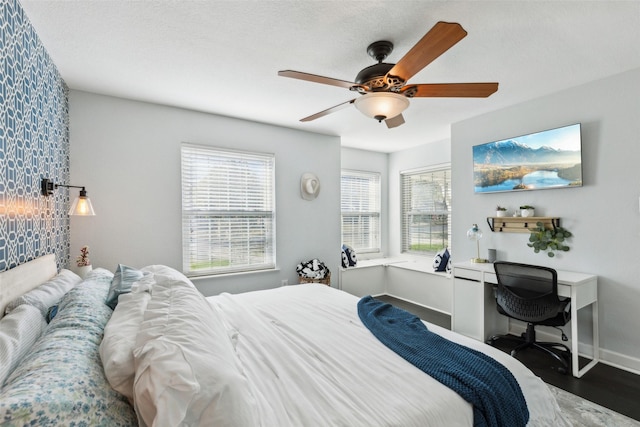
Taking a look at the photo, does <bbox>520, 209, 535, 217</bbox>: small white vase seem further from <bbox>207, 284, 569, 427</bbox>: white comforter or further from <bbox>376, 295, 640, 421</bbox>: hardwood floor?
<bbox>207, 284, 569, 427</bbox>: white comforter

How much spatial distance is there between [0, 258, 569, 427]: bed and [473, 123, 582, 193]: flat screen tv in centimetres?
217

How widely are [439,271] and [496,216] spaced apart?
4.04 feet

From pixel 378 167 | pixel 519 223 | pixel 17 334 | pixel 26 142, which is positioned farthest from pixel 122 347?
pixel 378 167

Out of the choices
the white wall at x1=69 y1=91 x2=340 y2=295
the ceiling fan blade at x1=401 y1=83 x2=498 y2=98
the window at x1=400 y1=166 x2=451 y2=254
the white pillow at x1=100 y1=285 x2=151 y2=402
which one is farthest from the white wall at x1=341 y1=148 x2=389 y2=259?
the white pillow at x1=100 y1=285 x2=151 y2=402

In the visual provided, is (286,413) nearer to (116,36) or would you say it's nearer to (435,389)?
(435,389)

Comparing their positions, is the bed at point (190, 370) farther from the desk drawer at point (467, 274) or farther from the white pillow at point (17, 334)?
the desk drawer at point (467, 274)

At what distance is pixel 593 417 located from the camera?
1938 mm

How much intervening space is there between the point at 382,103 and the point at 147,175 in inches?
98.7

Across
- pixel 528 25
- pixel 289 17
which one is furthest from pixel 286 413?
pixel 528 25

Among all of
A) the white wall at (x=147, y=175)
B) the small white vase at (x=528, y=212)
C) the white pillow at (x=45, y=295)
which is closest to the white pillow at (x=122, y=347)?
the white pillow at (x=45, y=295)

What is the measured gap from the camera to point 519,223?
320 centimetres

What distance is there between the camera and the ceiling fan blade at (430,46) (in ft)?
4.39

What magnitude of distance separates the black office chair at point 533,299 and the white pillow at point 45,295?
327cm

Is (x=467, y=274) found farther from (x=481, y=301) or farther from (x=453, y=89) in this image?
(x=453, y=89)
